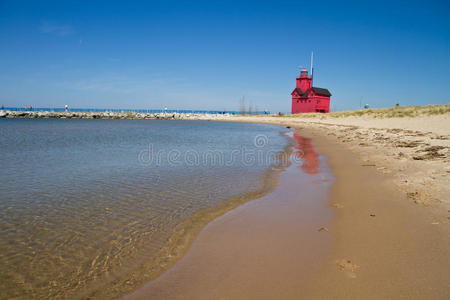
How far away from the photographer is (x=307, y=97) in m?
63.8

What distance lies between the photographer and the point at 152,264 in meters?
3.75

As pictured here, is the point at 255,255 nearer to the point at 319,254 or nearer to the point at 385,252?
the point at 319,254

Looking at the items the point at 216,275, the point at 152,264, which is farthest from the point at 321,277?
the point at 152,264

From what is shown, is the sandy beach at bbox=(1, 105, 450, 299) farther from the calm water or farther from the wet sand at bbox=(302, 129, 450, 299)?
the calm water

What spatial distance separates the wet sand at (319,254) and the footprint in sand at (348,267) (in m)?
0.01

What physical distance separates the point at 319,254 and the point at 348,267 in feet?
1.57

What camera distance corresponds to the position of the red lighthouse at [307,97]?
207 feet

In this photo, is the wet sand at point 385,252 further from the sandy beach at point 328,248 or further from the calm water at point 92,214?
the calm water at point 92,214

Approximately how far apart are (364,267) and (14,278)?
4.76 meters

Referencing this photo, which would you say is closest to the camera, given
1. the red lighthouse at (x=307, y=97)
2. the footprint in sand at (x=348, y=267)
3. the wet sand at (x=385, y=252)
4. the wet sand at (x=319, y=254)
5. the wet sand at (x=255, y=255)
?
the wet sand at (x=385, y=252)

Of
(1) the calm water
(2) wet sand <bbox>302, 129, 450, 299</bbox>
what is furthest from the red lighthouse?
(2) wet sand <bbox>302, 129, 450, 299</bbox>

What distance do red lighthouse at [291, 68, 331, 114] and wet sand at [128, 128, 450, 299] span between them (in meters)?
61.5

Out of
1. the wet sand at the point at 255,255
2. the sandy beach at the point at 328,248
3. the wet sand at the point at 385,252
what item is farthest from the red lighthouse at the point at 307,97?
the wet sand at the point at 255,255

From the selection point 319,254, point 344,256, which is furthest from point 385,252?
point 319,254
